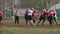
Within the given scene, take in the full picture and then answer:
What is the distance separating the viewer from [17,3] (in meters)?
31.9

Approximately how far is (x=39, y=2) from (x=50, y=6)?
3.51 metres

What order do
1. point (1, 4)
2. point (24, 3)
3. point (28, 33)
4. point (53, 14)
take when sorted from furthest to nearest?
1. point (24, 3)
2. point (1, 4)
3. point (53, 14)
4. point (28, 33)

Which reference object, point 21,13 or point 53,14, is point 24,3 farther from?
point 53,14

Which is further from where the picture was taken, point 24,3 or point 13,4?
point 24,3

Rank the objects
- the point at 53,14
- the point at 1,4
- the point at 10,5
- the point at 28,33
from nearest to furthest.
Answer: the point at 28,33, the point at 53,14, the point at 1,4, the point at 10,5

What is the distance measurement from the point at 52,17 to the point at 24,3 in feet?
38.0

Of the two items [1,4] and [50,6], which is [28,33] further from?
[50,6]

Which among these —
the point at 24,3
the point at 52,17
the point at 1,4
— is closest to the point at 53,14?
the point at 52,17

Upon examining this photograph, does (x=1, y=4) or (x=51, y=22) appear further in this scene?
(x=1, y=4)

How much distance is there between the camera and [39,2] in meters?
35.0

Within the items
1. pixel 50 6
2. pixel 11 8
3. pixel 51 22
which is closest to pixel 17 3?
pixel 11 8

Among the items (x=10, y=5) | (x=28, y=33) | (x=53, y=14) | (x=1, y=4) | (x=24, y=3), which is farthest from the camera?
(x=24, y=3)

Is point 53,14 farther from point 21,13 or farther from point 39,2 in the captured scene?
point 39,2

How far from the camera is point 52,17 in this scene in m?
22.1
